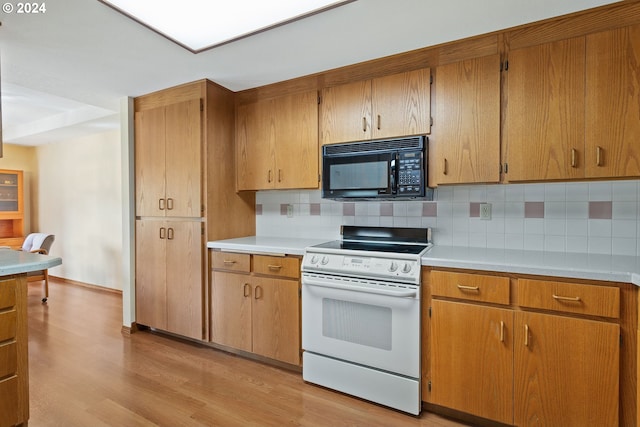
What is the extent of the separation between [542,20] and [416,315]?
5.94 feet

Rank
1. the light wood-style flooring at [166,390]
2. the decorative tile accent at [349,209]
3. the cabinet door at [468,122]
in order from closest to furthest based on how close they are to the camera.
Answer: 1. the light wood-style flooring at [166,390]
2. the cabinet door at [468,122]
3. the decorative tile accent at [349,209]

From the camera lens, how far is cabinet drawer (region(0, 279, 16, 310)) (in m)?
1.60

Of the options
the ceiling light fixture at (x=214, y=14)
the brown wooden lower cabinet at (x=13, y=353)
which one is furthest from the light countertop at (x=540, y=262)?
the brown wooden lower cabinet at (x=13, y=353)

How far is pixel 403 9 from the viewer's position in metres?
1.75

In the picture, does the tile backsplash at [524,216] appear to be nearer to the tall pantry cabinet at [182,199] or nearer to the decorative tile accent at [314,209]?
the decorative tile accent at [314,209]

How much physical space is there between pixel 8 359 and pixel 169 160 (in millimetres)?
1765

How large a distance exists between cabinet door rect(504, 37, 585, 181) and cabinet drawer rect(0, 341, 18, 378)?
2829 millimetres

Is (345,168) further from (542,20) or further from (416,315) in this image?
(542,20)

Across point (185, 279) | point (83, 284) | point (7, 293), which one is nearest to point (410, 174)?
point (185, 279)

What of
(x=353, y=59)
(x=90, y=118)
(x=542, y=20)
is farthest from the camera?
(x=90, y=118)

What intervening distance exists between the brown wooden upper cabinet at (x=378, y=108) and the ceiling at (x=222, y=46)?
186 mm

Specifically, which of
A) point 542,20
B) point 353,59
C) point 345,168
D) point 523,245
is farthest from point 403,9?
point 523,245

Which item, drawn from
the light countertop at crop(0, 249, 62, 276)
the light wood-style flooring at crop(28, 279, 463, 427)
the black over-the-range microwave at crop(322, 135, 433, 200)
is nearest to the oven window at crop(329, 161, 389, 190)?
the black over-the-range microwave at crop(322, 135, 433, 200)

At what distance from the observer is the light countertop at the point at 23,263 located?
1549 mm
